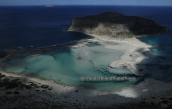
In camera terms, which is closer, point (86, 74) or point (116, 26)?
point (86, 74)

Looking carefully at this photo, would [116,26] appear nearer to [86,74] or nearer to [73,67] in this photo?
[73,67]

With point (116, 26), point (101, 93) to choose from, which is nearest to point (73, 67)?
point (101, 93)

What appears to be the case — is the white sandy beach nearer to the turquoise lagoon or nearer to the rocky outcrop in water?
the turquoise lagoon

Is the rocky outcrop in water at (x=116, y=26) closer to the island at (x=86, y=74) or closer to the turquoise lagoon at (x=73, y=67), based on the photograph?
the island at (x=86, y=74)

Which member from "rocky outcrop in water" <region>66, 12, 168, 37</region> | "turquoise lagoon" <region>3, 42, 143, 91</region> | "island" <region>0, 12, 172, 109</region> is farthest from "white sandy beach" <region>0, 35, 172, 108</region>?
"rocky outcrop in water" <region>66, 12, 168, 37</region>

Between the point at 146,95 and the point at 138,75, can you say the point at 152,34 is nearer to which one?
the point at 138,75

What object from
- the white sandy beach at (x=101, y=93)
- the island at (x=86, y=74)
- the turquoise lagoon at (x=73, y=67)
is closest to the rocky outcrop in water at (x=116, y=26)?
the island at (x=86, y=74)

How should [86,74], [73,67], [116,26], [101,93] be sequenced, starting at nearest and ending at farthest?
1. [101,93]
2. [86,74]
3. [73,67]
4. [116,26]

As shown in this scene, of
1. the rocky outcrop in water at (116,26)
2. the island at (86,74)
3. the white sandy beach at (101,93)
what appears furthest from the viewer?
the rocky outcrop in water at (116,26)
